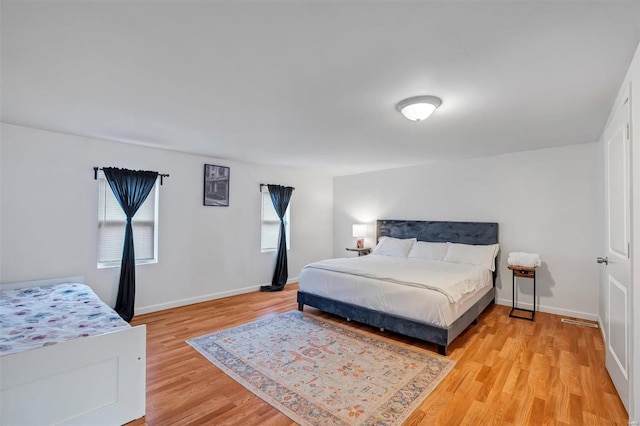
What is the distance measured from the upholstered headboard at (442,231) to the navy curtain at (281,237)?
1860mm

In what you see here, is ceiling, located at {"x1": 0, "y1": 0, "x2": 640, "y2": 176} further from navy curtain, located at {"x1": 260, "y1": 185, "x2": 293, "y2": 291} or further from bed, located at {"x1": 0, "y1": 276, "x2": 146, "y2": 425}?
navy curtain, located at {"x1": 260, "y1": 185, "x2": 293, "y2": 291}

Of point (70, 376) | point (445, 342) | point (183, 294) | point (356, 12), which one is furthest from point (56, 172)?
point (445, 342)

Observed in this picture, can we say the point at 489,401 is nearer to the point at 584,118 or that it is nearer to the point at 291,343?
the point at 291,343

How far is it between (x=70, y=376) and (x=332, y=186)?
553 centimetres

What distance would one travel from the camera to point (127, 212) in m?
3.80

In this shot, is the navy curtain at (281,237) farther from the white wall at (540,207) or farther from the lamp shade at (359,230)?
the white wall at (540,207)

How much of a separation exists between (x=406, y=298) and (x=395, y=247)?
2.09m

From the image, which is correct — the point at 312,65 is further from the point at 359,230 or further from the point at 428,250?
the point at 359,230

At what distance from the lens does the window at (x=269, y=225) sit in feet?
17.9

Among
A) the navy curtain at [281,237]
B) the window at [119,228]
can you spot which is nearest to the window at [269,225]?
the navy curtain at [281,237]

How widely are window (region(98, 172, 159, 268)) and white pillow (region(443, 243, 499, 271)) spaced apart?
170 inches

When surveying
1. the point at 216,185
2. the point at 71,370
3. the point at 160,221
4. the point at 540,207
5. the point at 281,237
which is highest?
the point at 216,185

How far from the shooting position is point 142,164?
401 cm

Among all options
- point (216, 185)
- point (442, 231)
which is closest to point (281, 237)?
point (216, 185)
